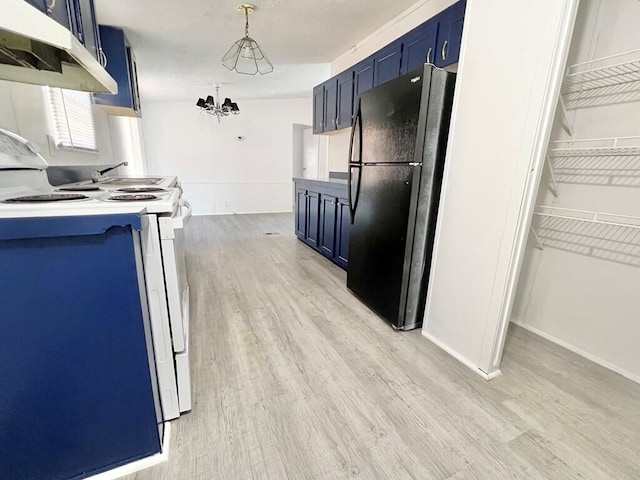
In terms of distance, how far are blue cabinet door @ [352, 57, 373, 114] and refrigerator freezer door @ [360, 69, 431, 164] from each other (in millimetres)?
992

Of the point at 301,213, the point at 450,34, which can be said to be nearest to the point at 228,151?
the point at 301,213

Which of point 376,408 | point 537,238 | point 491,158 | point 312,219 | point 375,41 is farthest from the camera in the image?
point 312,219

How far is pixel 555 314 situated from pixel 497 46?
1684 millimetres

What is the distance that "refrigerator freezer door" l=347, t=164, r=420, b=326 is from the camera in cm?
191

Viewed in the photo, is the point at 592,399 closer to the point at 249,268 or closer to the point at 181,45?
the point at 249,268

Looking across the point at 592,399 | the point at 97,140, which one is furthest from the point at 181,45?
the point at 592,399

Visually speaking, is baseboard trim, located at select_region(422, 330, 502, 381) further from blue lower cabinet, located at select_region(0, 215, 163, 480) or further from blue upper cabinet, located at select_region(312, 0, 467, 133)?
blue upper cabinet, located at select_region(312, 0, 467, 133)

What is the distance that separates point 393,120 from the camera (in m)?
1.92

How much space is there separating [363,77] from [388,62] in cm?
44

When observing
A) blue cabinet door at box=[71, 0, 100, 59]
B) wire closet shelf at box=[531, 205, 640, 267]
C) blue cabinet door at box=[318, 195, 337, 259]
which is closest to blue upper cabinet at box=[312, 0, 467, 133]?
blue cabinet door at box=[318, 195, 337, 259]

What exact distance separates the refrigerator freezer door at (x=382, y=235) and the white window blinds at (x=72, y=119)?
2.25m

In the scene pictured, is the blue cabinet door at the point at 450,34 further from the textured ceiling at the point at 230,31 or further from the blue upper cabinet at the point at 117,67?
the blue upper cabinet at the point at 117,67

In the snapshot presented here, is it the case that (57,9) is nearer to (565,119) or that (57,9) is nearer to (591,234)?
(565,119)

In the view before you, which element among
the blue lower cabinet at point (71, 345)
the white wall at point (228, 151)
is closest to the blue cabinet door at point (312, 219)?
the blue lower cabinet at point (71, 345)
